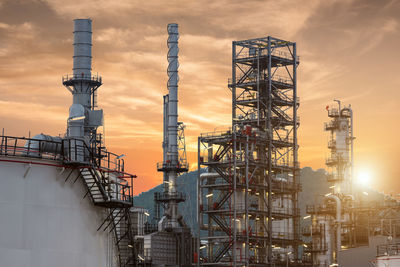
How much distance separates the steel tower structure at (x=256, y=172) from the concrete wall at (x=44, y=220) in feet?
137

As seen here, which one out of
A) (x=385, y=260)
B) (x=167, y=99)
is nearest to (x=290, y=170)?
(x=167, y=99)

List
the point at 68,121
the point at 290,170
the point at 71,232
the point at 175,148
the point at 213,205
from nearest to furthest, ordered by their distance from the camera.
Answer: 1. the point at 71,232
2. the point at 68,121
3. the point at 213,205
4. the point at 290,170
5. the point at 175,148

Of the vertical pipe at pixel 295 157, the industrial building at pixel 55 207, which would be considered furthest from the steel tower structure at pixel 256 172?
the industrial building at pixel 55 207

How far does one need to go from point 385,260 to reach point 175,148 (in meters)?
50.7

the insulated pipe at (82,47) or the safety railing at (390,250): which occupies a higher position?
the insulated pipe at (82,47)

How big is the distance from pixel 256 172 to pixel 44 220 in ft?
178

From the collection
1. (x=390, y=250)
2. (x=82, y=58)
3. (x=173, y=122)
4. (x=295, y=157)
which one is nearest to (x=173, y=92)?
(x=173, y=122)

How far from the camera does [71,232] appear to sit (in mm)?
48438

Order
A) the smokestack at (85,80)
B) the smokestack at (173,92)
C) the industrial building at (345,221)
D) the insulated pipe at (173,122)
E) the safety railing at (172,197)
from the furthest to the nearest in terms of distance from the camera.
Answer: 1. the smokestack at (173,92)
2. the insulated pipe at (173,122)
3. the safety railing at (172,197)
4. the industrial building at (345,221)
5. the smokestack at (85,80)

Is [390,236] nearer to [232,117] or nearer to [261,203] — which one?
[261,203]

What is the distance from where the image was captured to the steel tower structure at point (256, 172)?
Result: 91.8 m

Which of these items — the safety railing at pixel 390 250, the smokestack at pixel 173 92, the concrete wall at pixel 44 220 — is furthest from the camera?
the smokestack at pixel 173 92

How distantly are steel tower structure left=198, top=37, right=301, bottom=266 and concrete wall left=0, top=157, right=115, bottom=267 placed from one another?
41773 mm

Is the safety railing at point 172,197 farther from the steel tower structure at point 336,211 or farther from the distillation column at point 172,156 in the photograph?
the steel tower structure at point 336,211
